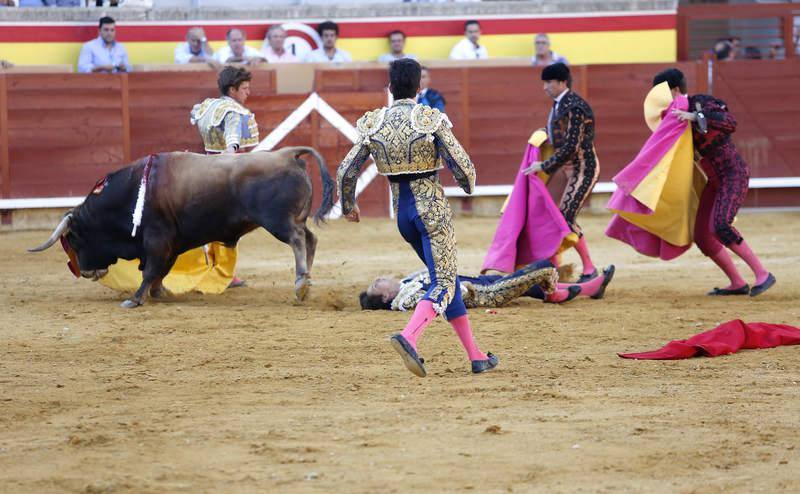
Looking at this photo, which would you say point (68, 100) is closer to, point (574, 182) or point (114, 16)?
point (114, 16)

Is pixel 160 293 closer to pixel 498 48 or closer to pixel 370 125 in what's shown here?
pixel 370 125

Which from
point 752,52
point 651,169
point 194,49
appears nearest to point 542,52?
point 752,52

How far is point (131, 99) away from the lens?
1168cm

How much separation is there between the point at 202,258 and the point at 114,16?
5316 mm

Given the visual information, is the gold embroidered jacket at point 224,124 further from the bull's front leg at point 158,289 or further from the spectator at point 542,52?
the spectator at point 542,52

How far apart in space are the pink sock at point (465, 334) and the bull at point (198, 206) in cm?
220

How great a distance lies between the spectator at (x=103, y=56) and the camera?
11734 millimetres

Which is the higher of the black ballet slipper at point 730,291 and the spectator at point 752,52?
the spectator at point 752,52

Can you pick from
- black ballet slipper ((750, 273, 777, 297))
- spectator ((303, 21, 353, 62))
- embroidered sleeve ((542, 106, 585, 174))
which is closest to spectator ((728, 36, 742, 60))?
spectator ((303, 21, 353, 62))

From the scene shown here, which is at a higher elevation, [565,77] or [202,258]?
[565,77]

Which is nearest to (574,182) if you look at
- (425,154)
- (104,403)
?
(425,154)

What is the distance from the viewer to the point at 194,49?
12047 millimetres

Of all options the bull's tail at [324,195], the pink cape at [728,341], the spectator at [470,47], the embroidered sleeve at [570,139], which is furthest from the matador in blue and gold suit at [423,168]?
the spectator at [470,47]

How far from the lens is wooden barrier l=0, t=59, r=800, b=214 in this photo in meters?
11.5
